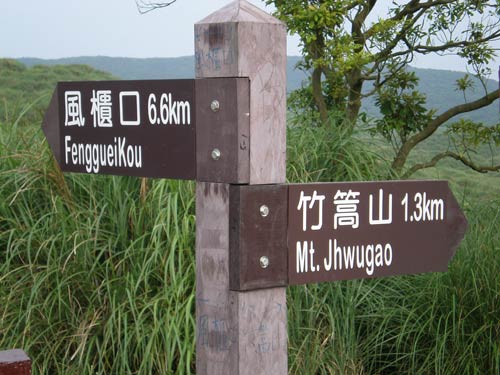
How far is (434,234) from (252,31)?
3.26 feet

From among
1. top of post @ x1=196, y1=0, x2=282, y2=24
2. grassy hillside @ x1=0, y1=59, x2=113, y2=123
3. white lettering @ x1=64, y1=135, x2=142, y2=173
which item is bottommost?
white lettering @ x1=64, y1=135, x2=142, y2=173

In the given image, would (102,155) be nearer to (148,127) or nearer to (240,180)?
(148,127)

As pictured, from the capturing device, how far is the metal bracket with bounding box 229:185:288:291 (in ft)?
8.45

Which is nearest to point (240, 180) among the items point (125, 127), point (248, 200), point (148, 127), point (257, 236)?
point (248, 200)

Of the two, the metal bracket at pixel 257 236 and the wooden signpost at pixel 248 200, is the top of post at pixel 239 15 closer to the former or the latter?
the wooden signpost at pixel 248 200

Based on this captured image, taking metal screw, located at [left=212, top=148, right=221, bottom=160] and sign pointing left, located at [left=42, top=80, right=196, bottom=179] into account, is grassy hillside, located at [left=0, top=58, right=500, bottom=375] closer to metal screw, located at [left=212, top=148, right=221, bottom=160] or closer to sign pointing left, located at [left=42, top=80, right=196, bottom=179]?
sign pointing left, located at [left=42, top=80, right=196, bottom=179]

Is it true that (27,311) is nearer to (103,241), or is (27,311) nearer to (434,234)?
(103,241)

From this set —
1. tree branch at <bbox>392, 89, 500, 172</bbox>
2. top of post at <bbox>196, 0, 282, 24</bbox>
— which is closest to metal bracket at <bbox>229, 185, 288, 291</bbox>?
top of post at <bbox>196, 0, 282, 24</bbox>

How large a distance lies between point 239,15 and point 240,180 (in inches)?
19.5

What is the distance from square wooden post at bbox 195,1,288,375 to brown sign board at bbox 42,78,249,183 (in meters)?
0.02

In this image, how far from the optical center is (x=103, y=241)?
16.0 ft

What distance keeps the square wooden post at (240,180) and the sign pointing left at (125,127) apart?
0.12 m

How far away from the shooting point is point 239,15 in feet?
8.54

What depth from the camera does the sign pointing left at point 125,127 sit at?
9.00 ft
